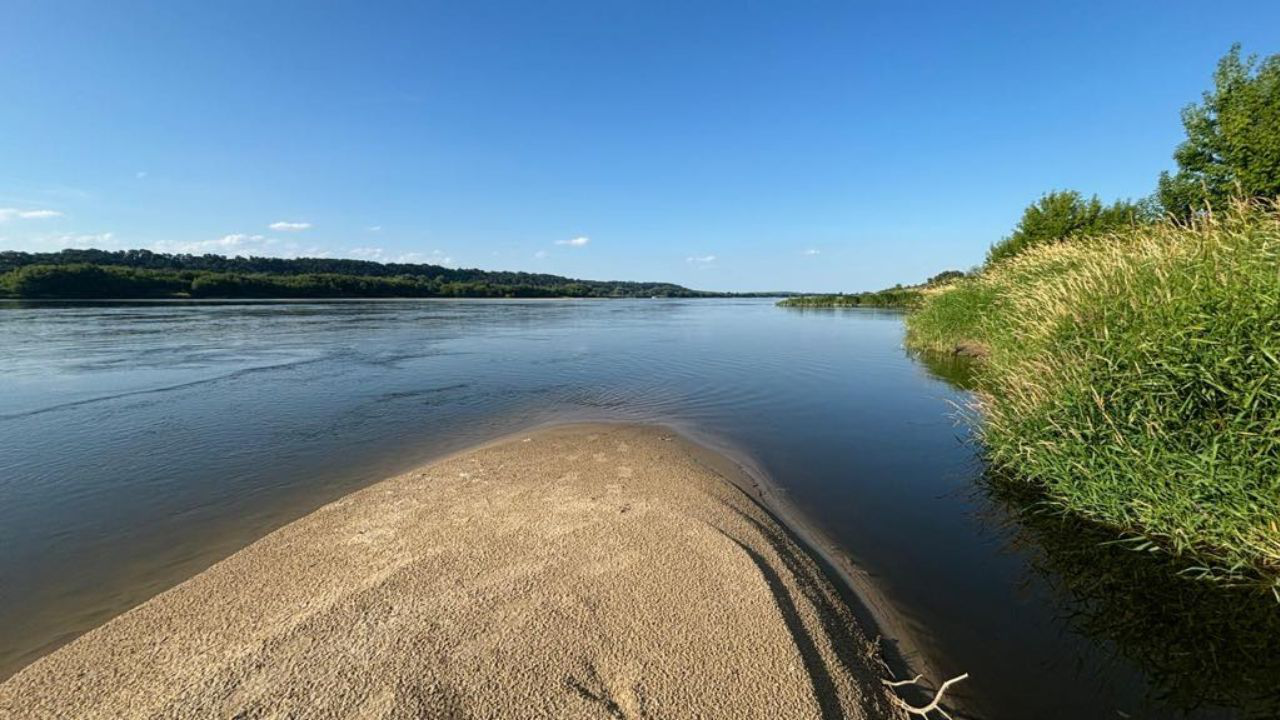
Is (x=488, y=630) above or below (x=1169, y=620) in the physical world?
above

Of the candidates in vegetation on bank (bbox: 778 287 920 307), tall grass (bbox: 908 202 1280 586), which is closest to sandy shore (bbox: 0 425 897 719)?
tall grass (bbox: 908 202 1280 586)

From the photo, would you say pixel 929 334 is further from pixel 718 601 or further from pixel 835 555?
pixel 718 601

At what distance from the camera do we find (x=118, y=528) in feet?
19.4

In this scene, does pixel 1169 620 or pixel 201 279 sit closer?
pixel 1169 620

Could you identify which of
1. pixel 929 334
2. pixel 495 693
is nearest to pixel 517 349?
pixel 929 334

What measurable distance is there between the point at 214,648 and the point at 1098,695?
644 centimetres

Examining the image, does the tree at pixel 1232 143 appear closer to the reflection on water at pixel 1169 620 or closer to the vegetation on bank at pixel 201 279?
the reflection on water at pixel 1169 620

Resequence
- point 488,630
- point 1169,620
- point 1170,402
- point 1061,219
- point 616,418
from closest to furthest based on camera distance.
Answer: point 488,630
point 1169,620
point 1170,402
point 616,418
point 1061,219

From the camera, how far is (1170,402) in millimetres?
5262

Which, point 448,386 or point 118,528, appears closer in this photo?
point 118,528

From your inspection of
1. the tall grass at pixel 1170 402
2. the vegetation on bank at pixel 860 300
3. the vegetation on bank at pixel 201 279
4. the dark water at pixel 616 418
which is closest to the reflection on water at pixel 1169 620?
the dark water at pixel 616 418

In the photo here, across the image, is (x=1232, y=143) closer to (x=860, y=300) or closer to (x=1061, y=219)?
(x=1061, y=219)

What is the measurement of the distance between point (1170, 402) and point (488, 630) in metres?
7.20

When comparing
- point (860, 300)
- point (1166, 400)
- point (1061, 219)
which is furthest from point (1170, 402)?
point (860, 300)
